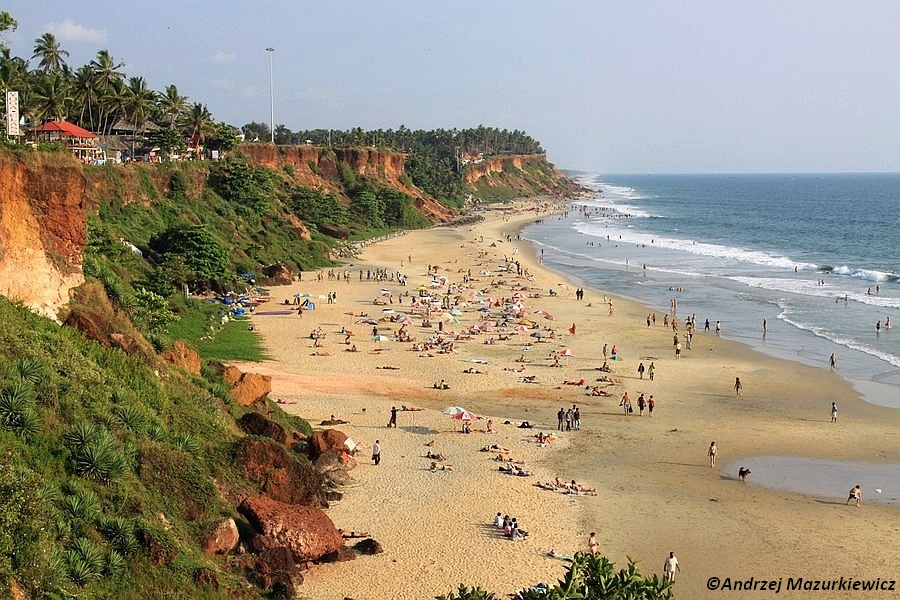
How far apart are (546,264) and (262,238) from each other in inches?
968

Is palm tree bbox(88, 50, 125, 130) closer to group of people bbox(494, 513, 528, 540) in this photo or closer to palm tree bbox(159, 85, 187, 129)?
palm tree bbox(159, 85, 187, 129)

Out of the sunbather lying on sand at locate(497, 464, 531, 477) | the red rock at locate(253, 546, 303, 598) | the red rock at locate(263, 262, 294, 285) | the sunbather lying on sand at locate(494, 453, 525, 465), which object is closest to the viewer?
the red rock at locate(253, 546, 303, 598)

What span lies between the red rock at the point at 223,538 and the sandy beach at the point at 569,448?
167 centimetres

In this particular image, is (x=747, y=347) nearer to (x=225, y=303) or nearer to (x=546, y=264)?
(x=225, y=303)

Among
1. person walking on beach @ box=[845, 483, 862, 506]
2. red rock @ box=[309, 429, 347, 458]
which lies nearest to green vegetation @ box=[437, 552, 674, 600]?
red rock @ box=[309, 429, 347, 458]

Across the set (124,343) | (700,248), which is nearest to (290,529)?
(124,343)

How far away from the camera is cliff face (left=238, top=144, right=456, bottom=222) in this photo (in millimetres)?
85625

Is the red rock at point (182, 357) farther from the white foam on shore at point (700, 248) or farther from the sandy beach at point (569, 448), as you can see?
the white foam on shore at point (700, 248)

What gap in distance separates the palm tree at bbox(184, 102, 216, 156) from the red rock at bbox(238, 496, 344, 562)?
56.1 m

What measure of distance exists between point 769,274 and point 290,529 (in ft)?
187

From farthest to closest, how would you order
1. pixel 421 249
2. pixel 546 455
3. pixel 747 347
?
1. pixel 421 249
2. pixel 747 347
3. pixel 546 455

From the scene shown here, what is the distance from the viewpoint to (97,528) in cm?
1395

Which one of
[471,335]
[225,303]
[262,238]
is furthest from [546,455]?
[262,238]

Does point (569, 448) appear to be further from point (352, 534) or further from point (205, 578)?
point (205, 578)
